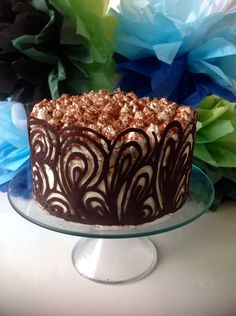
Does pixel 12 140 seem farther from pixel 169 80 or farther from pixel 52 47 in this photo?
pixel 169 80

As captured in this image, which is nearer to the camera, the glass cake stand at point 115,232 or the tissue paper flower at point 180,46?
the glass cake stand at point 115,232

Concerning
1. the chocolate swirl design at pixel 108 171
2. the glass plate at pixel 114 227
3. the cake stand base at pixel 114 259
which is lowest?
the cake stand base at pixel 114 259

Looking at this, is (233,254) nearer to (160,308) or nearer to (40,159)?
(160,308)

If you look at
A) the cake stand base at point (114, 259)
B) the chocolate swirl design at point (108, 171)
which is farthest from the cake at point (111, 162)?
the cake stand base at point (114, 259)

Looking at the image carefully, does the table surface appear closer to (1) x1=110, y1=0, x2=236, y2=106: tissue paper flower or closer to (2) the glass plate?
(2) the glass plate

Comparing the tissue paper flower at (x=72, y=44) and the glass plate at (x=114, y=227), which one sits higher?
the tissue paper flower at (x=72, y=44)

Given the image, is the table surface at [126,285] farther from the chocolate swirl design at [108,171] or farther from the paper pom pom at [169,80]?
the paper pom pom at [169,80]

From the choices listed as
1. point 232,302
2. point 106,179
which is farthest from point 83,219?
point 232,302
